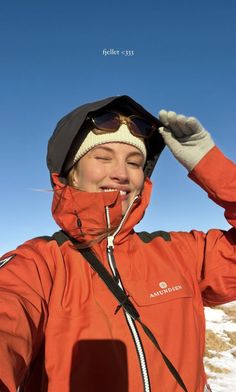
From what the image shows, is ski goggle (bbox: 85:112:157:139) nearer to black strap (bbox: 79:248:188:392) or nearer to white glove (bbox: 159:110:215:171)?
white glove (bbox: 159:110:215:171)

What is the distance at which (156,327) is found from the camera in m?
2.21

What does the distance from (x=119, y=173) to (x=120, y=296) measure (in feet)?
3.28

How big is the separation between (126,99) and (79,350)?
2.18 meters

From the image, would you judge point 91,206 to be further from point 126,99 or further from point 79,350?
point 126,99

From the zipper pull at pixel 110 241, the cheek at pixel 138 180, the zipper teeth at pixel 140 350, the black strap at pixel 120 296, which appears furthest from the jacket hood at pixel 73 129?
the zipper teeth at pixel 140 350

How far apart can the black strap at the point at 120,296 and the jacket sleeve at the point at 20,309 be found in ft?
1.09

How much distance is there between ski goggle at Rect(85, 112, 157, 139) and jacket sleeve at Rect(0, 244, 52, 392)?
129 centimetres

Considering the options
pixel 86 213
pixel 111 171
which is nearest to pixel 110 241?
pixel 86 213

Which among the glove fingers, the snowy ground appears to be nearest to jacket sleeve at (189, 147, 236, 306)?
the glove fingers

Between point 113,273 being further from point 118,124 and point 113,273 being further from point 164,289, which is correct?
point 118,124

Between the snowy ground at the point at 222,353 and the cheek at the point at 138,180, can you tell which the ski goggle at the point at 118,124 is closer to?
the cheek at the point at 138,180

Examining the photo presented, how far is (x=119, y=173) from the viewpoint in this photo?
2.72m

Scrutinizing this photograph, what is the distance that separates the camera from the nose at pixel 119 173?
8.93 ft

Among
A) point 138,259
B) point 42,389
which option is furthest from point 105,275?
point 42,389
